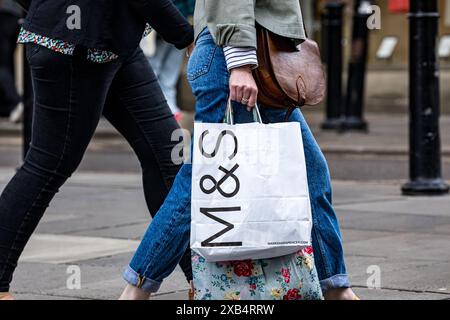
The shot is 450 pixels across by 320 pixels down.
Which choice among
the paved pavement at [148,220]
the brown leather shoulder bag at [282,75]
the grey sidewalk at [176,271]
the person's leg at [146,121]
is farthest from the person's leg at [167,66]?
the brown leather shoulder bag at [282,75]

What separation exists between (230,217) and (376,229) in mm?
3182

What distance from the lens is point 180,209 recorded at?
4.46 metres

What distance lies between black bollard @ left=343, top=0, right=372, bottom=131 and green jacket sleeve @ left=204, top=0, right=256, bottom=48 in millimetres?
10773

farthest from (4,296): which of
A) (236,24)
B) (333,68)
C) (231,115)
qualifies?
(333,68)

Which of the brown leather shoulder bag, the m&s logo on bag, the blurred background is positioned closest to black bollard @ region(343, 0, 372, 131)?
the blurred background

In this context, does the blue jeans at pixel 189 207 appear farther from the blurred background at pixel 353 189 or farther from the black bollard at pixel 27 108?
the black bollard at pixel 27 108

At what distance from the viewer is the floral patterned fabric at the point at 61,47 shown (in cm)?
464

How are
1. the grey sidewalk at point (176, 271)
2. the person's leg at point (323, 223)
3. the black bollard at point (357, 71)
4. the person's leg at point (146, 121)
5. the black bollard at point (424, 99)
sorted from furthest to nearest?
the black bollard at point (357, 71)
the black bollard at point (424, 99)
the grey sidewalk at point (176, 271)
the person's leg at point (146, 121)
the person's leg at point (323, 223)

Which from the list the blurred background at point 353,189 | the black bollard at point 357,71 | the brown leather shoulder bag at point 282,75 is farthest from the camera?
the black bollard at point 357,71

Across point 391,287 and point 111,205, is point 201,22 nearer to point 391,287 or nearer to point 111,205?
point 391,287

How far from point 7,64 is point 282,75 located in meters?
13.7

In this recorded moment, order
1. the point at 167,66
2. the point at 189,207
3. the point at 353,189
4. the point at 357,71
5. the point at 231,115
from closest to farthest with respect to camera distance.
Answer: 1. the point at 231,115
2. the point at 189,207
3. the point at 353,189
4. the point at 167,66
5. the point at 357,71

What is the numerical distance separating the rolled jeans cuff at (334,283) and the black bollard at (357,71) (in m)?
10.4

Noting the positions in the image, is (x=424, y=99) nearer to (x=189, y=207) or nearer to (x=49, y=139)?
(x=49, y=139)
